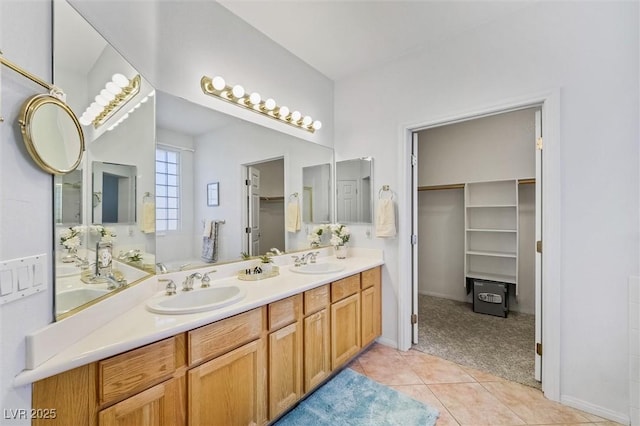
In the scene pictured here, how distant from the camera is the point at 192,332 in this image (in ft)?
3.90

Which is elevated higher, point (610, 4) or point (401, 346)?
point (610, 4)

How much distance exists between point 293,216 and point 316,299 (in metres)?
0.90

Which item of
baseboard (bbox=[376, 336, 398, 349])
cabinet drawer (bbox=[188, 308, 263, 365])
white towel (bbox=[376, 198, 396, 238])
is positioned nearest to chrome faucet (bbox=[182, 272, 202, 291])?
cabinet drawer (bbox=[188, 308, 263, 365])

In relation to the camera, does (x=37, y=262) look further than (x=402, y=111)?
No

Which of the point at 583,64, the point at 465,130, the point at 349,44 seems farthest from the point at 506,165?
the point at 349,44

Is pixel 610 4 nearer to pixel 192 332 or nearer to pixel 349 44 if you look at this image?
pixel 349 44

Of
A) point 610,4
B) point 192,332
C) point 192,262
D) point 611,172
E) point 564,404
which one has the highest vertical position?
point 610,4

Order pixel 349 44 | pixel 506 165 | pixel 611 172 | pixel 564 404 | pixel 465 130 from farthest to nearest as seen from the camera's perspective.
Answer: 1. pixel 465 130
2. pixel 506 165
3. pixel 349 44
4. pixel 564 404
5. pixel 611 172

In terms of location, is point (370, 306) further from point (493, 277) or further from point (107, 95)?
point (107, 95)

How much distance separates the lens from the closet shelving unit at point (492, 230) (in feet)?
11.2

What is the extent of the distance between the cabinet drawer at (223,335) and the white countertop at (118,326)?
52mm

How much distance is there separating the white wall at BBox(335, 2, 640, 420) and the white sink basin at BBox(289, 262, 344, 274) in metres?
1.54

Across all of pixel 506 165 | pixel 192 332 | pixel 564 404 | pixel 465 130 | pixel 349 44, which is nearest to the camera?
pixel 192 332

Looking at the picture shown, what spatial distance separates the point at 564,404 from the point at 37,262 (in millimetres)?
2863
